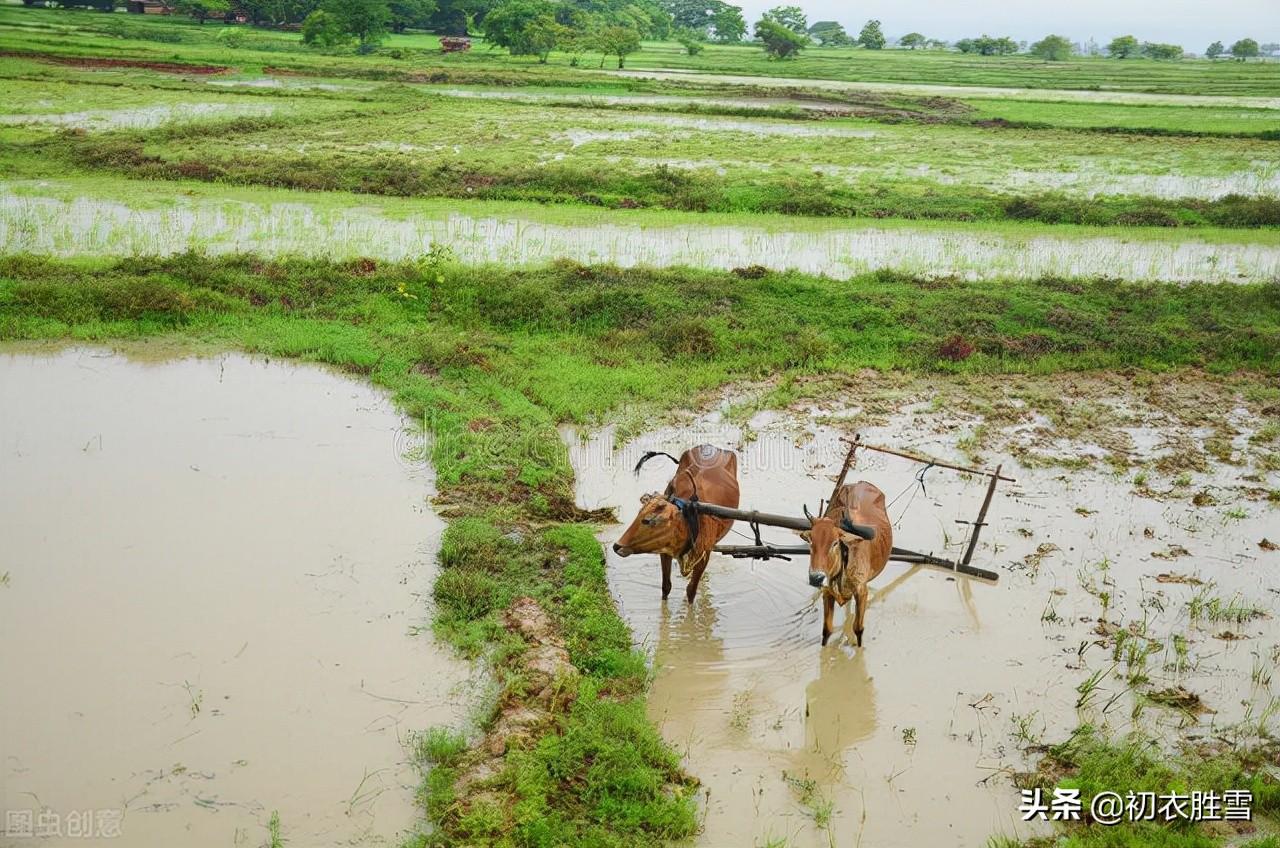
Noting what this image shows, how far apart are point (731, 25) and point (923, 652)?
71.4m

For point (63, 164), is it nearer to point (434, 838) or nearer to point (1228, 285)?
point (434, 838)

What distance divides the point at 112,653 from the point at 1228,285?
1437 cm

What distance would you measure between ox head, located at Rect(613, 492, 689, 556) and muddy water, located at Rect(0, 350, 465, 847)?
1.35 meters

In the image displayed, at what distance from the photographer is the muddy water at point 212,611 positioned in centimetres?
508

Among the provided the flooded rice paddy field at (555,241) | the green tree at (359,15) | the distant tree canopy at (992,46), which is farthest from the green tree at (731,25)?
the flooded rice paddy field at (555,241)

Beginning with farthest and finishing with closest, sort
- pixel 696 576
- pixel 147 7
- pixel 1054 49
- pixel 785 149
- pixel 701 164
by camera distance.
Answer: pixel 1054 49 → pixel 147 7 → pixel 785 149 → pixel 701 164 → pixel 696 576

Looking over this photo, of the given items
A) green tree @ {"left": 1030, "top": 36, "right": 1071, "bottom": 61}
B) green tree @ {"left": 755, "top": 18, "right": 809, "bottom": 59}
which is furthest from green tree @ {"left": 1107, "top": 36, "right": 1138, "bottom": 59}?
green tree @ {"left": 755, "top": 18, "right": 809, "bottom": 59}

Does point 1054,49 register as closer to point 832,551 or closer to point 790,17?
point 790,17

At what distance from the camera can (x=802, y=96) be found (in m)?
36.7

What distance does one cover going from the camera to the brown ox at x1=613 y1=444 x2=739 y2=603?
6102mm

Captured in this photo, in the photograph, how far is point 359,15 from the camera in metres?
44.0

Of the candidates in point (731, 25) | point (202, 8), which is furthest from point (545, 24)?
point (731, 25)

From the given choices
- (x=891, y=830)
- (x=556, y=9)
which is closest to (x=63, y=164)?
(x=891, y=830)

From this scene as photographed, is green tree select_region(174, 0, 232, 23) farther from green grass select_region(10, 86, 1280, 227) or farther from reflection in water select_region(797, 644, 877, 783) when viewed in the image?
reflection in water select_region(797, 644, 877, 783)
